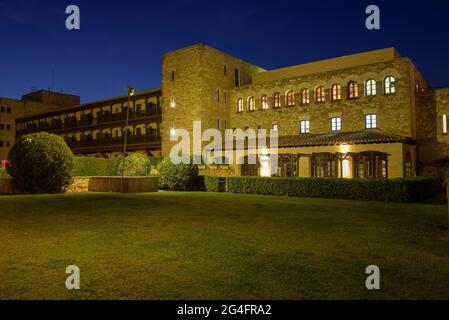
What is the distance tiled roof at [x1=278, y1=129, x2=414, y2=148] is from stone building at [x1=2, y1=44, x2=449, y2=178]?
0.07 meters

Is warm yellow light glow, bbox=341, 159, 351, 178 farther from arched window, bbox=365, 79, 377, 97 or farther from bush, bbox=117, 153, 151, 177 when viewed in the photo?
bush, bbox=117, 153, 151, 177

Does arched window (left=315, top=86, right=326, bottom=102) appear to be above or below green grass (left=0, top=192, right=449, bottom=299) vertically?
above

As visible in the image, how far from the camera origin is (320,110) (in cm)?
2942

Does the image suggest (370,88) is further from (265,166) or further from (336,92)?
(265,166)

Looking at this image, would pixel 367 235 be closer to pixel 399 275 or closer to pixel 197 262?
pixel 399 275

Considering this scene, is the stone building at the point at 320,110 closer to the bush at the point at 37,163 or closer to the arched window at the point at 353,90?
the arched window at the point at 353,90

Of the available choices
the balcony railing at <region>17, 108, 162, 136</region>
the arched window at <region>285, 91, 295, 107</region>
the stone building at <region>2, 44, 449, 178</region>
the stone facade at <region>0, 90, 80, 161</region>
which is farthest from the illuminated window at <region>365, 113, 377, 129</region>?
the stone facade at <region>0, 90, 80, 161</region>

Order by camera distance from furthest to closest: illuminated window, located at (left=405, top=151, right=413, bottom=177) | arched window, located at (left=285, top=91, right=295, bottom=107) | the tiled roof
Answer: arched window, located at (left=285, top=91, right=295, bottom=107) → illuminated window, located at (left=405, top=151, right=413, bottom=177) → the tiled roof

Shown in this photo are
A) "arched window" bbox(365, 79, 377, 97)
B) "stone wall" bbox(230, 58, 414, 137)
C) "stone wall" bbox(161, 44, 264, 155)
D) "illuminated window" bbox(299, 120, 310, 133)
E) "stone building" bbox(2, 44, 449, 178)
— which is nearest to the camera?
"stone building" bbox(2, 44, 449, 178)

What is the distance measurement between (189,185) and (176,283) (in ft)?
66.5

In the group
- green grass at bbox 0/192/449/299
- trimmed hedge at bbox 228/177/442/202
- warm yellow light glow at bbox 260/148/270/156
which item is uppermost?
warm yellow light glow at bbox 260/148/270/156

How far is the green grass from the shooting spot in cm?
465

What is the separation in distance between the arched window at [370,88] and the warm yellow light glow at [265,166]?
8742mm
